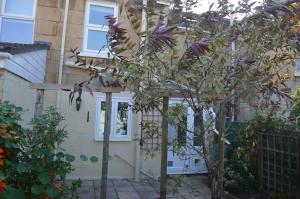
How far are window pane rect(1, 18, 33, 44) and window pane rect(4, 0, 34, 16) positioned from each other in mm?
231

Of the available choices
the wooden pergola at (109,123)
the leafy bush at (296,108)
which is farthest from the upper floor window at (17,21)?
the leafy bush at (296,108)

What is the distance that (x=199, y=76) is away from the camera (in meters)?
3.93

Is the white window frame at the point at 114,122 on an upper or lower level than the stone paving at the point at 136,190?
upper

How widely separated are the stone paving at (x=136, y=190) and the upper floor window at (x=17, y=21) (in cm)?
425

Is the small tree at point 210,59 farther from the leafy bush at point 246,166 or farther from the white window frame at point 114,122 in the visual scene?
the white window frame at point 114,122

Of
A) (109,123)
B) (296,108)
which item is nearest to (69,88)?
(109,123)

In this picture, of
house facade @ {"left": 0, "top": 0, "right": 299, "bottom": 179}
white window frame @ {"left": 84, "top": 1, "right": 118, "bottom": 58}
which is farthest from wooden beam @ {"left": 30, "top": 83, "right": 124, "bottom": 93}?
white window frame @ {"left": 84, "top": 1, "right": 118, "bottom": 58}

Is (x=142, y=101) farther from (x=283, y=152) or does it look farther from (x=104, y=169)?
(x=283, y=152)

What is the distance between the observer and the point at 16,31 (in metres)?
8.67

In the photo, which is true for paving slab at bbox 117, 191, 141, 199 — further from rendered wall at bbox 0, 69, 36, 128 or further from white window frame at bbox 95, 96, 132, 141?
rendered wall at bbox 0, 69, 36, 128

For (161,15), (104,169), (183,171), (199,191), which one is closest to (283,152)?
(199,191)

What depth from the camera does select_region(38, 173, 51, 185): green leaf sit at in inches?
174

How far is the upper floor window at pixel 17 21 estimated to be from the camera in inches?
337

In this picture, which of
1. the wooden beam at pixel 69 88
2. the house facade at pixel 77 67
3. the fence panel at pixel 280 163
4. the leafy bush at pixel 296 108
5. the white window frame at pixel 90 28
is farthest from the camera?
the white window frame at pixel 90 28
